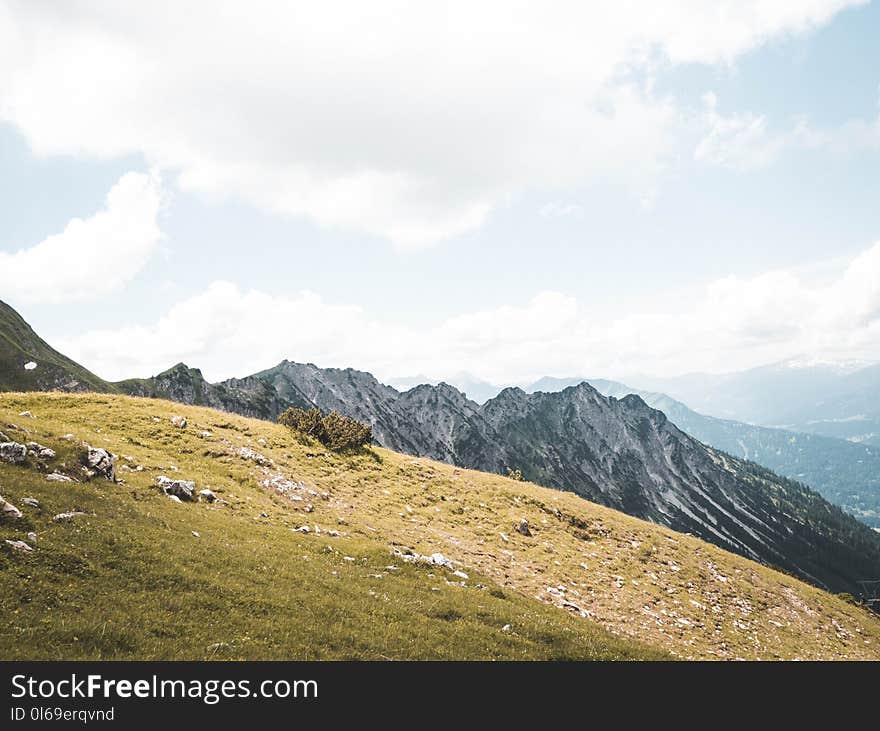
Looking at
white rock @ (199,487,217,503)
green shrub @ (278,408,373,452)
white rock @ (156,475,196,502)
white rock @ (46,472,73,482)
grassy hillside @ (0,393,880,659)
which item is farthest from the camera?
green shrub @ (278,408,373,452)

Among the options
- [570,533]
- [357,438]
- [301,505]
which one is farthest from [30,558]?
[570,533]

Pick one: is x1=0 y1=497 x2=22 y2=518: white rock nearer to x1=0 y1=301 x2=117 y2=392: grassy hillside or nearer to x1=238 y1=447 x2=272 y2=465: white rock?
x1=238 y1=447 x2=272 y2=465: white rock

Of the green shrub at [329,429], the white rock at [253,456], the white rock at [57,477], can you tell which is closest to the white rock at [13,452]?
the white rock at [57,477]

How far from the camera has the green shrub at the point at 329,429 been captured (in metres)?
39.2

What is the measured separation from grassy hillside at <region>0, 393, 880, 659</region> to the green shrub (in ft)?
5.21

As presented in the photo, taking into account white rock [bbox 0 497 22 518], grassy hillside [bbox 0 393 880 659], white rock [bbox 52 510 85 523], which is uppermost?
white rock [bbox 0 497 22 518]

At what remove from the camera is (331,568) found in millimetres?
19688

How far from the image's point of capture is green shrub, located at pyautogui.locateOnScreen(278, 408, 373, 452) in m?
39.2

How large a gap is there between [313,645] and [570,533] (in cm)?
2580

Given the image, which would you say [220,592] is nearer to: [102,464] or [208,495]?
[208,495]

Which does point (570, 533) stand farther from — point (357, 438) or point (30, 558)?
point (30, 558)

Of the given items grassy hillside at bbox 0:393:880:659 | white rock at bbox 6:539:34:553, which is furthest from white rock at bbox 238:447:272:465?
white rock at bbox 6:539:34:553

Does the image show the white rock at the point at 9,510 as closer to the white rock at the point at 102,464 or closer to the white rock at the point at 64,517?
the white rock at the point at 64,517

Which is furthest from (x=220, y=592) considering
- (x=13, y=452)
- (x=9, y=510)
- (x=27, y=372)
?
(x=27, y=372)
